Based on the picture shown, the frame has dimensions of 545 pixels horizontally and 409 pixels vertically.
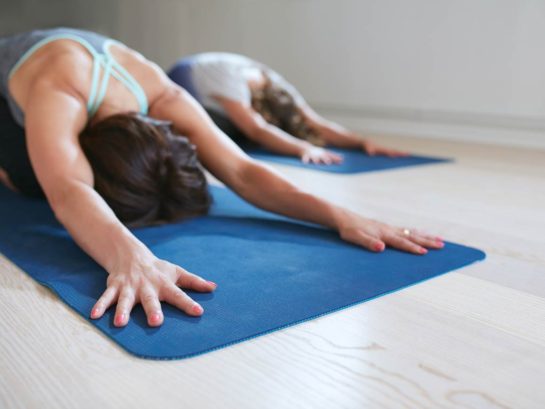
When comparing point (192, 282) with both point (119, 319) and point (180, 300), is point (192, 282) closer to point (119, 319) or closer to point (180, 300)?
point (180, 300)

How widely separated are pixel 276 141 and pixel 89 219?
191 centimetres

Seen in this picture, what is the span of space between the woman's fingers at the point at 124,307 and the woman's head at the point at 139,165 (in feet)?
1.70

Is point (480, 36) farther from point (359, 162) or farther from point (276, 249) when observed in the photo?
point (276, 249)

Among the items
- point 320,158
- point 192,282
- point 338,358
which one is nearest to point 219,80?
point 320,158

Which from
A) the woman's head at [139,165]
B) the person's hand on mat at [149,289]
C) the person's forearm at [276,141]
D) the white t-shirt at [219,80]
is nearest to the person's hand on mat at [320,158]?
the person's forearm at [276,141]

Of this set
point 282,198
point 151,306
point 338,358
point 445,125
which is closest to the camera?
point 338,358

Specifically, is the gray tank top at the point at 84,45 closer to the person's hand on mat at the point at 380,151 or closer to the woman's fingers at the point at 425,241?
the woman's fingers at the point at 425,241

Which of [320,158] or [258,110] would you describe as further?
[258,110]

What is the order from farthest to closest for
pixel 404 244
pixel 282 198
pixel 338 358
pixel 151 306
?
pixel 282 198 < pixel 404 244 < pixel 151 306 < pixel 338 358

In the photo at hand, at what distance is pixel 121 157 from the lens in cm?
161

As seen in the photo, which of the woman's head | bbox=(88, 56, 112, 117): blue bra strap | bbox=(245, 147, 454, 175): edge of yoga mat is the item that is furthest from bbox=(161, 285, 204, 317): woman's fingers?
bbox=(245, 147, 454, 175): edge of yoga mat

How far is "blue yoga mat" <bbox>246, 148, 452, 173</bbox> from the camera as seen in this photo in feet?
9.46

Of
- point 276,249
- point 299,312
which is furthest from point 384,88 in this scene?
point 299,312

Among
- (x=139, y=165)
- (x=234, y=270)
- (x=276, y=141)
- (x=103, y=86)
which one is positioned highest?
(x=103, y=86)
